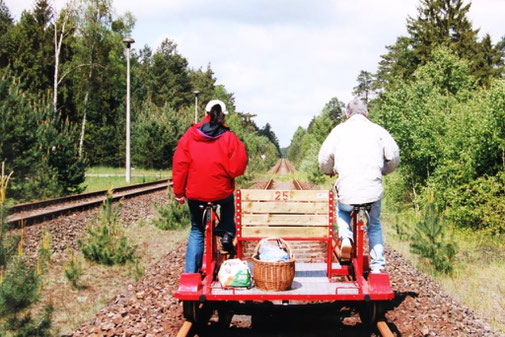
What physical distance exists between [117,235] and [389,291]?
6.00 metres

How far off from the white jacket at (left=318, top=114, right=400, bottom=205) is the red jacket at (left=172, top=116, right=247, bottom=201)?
1.01 meters

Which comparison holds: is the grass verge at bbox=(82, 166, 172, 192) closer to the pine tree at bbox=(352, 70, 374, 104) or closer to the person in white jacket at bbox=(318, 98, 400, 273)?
the person in white jacket at bbox=(318, 98, 400, 273)

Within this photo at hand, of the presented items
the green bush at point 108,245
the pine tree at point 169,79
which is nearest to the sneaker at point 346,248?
the green bush at point 108,245

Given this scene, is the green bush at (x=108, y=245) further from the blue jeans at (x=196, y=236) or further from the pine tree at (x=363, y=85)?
the pine tree at (x=363, y=85)

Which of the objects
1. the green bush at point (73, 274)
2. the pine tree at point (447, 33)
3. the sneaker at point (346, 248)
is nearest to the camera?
the sneaker at point (346, 248)

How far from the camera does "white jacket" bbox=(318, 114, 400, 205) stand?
522 cm

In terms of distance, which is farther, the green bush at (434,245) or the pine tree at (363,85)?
the pine tree at (363,85)

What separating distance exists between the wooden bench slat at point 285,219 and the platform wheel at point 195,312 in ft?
3.58

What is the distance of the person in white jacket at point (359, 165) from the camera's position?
523cm

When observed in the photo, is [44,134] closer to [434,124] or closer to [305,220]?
[434,124]

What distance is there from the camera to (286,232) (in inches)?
236

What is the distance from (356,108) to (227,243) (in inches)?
81.9

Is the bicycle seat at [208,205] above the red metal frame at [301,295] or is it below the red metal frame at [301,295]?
above

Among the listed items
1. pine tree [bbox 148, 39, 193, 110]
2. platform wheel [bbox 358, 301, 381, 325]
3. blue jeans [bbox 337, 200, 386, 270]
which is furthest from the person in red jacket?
pine tree [bbox 148, 39, 193, 110]
